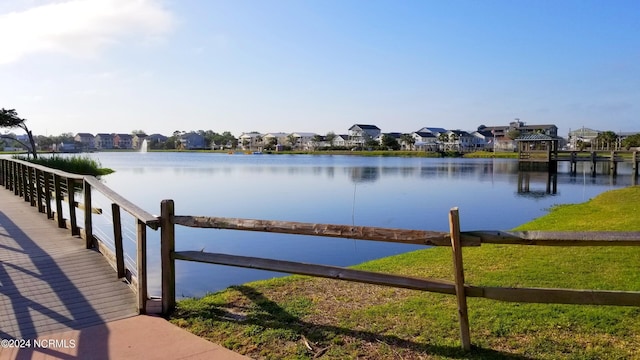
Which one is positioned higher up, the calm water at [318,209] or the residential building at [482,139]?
the residential building at [482,139]

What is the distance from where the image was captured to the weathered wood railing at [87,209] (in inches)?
205

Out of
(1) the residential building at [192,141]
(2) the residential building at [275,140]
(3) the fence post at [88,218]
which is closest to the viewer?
(3) the fence post at [88,218]

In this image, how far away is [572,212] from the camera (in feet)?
56.8

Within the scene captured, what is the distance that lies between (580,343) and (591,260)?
155 inches

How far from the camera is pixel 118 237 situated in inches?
238

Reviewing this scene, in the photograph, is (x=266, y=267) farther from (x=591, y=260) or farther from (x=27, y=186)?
(x=27, y=186)

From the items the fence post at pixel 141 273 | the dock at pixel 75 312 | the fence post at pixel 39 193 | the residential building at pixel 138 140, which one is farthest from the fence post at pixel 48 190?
the residential building at pixel 138 140

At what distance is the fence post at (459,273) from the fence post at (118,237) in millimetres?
4076

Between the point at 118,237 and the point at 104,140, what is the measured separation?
209 metres

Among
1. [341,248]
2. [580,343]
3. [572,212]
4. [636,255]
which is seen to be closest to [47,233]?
[341,248]

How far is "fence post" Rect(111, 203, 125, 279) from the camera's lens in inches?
233

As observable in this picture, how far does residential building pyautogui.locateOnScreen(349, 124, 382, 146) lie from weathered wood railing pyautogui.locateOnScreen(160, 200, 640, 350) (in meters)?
135

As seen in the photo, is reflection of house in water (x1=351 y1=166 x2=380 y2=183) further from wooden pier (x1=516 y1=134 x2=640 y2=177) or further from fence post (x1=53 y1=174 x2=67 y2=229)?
fence post (x1=53 y1=174 x2=67 y2=229)

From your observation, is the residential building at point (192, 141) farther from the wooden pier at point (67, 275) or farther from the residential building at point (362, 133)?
the wooden pier at point (67, 275)
